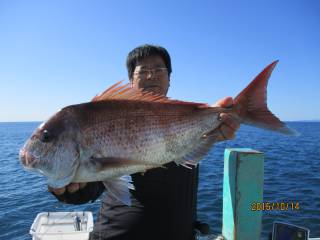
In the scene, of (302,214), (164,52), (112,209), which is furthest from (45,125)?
(302,214)

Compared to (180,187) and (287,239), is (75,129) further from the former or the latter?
(287,239)

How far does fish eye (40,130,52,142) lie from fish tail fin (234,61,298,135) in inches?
66.8

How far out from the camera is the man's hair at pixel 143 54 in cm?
367

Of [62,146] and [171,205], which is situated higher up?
[62,146]

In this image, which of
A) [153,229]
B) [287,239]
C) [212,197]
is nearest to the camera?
[153,229]

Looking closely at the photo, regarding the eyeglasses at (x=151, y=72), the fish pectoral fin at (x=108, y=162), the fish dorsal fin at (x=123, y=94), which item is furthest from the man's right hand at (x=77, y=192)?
the eyeglasses at (x=151, y=72)

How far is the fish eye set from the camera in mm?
2352

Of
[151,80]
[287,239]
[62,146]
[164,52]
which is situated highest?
[164,52]

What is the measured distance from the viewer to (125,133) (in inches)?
94.8

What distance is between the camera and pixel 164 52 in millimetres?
3812

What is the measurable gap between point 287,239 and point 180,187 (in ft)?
8.06
